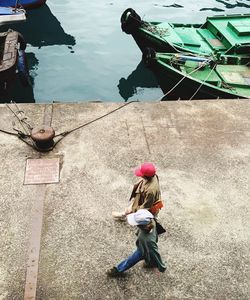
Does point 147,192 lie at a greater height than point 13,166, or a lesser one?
greater

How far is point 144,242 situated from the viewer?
455 centimetres

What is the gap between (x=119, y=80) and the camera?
1486 centimetres

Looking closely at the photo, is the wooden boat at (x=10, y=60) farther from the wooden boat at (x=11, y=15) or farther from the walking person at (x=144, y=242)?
the walking person at (x=144, y=242)

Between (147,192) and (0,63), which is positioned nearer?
(147,192)

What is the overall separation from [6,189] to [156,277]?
3.12m

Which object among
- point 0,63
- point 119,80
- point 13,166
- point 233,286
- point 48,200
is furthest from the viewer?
point 119,80

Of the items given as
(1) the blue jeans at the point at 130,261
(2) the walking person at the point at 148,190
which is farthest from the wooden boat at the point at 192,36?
(1) the blue jeans at the point at 130,261

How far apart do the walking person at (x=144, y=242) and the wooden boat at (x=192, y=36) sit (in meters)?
8.99

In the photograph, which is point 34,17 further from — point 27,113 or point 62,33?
point 27,113

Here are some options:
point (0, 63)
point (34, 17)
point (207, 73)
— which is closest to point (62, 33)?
point (34, 17)

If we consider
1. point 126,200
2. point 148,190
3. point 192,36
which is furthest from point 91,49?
point 148,190

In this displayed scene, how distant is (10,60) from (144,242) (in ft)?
24.9

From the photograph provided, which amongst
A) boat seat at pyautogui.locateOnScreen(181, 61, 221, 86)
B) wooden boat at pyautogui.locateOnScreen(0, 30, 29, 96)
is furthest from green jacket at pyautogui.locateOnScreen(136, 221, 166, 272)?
boat seat at pyautogui.locateOnScreen(181, 61, 221, 86)

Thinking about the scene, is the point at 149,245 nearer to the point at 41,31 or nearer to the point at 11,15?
the point at 11,15
